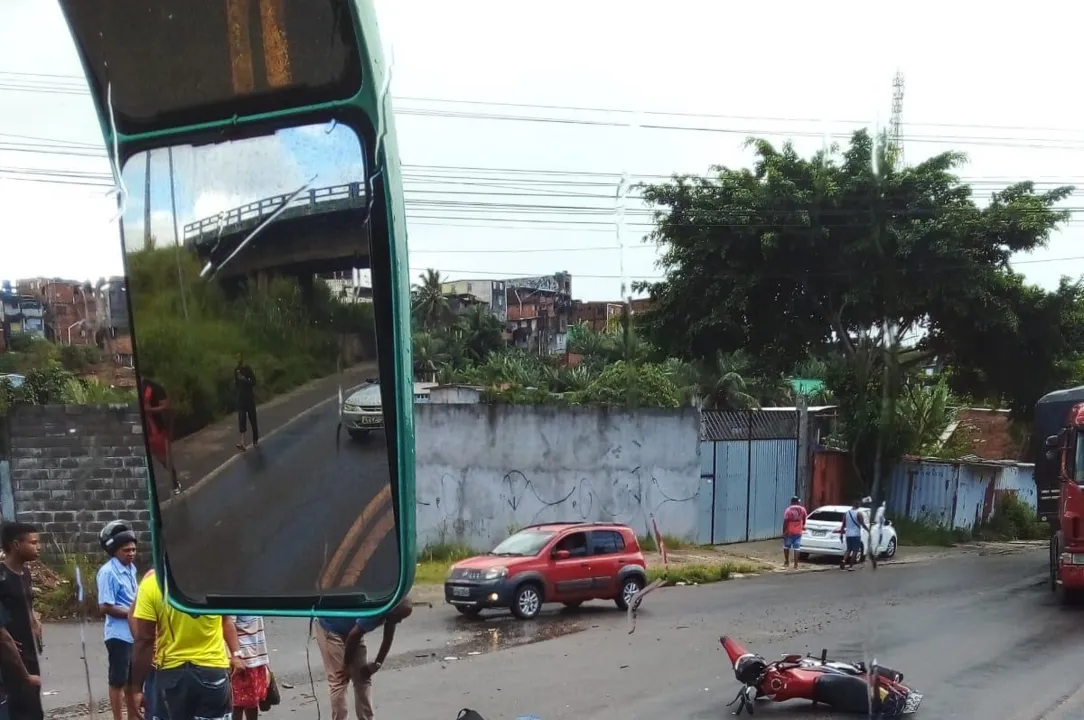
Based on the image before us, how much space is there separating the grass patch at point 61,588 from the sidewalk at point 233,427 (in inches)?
212

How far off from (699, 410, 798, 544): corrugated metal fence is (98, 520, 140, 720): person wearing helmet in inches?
370

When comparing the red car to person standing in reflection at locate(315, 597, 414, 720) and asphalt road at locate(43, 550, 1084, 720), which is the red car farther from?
person standing in reflection at locate(315, 597, 414, 720)

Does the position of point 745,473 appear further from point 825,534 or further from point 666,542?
point 666,542

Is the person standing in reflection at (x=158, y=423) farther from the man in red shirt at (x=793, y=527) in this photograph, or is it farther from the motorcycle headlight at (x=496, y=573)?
the man in red shirt at (x=793, y=527)

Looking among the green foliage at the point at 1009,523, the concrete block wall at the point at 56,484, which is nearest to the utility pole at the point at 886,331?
the concrete block wall at the point at 56,484

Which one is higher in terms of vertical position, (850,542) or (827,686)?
(827,686)

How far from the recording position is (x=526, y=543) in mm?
11352

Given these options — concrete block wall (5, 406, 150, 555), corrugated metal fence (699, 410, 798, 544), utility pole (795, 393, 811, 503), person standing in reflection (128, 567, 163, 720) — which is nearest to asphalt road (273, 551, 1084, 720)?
corrugated metal fence (699, 410, 798, 544)

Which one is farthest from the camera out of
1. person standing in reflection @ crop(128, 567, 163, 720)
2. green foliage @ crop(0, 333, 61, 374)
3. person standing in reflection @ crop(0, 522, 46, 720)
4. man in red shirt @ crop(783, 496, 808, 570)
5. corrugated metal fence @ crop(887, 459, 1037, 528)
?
man in red shirt @ crop(783, 496, 808, 570)

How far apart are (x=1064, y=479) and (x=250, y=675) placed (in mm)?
9935

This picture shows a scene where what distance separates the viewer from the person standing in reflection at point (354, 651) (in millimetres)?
1554

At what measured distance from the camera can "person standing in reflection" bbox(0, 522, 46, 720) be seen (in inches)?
169

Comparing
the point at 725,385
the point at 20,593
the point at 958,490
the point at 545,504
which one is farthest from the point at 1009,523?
the point at 20,593

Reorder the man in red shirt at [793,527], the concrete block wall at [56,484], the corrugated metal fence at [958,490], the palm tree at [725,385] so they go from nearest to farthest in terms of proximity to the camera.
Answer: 1. the concrete block wall at [56,484]
2. the palm tree at [725,385]
3. the corrugated metal fence at [958,490]
4. the man in red shirt at [793,527]
